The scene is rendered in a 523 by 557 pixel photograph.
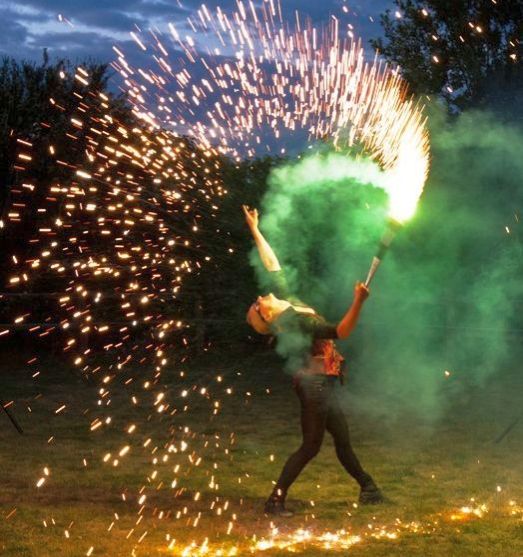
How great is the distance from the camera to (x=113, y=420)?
34.9 feet

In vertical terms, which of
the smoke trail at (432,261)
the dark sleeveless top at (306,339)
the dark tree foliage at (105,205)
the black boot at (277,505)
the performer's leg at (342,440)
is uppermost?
the dark sleeveless top at (306,339)

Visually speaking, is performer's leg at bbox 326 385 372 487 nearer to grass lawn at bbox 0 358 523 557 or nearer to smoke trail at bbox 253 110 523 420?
grass lawn at bbox 0 358 523 557

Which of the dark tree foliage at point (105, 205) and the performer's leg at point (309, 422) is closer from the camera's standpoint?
the performer's leg at point (309, 422)

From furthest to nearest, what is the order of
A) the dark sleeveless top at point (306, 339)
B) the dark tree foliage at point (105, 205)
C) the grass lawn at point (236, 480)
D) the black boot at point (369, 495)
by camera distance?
1. the dark tree foliage at point (105, 205)
2. the black boot at point (369, 495)
3. the dark sleeveless top at point (306, 339)
4. the grass lawn at point (236, 480)

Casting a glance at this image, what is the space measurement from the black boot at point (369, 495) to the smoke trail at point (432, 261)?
224 inches

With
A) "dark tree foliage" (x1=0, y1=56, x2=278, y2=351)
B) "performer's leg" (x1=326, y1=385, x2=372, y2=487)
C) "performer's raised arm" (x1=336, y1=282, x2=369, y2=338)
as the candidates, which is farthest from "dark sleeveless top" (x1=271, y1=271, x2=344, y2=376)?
"dark tree foliage" (x1=0, y1=56, x2=278, y2=351)

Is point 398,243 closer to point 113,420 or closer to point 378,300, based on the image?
point 378,300

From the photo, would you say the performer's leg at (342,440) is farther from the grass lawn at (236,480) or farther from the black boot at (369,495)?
the grass lawn at (236,480)

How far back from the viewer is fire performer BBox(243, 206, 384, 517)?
6359 mm

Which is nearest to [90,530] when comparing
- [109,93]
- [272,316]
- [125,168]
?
[272,316]

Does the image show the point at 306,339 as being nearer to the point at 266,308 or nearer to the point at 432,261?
the point at 266,308

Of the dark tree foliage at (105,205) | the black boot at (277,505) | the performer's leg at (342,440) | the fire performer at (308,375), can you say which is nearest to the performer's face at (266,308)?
the fire performer at (308,375)

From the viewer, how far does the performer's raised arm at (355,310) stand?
586 centimetres

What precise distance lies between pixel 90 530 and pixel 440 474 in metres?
3.07
